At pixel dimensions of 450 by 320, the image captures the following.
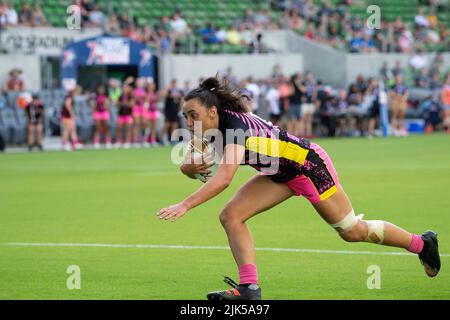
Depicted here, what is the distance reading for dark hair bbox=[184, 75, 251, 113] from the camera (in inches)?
332

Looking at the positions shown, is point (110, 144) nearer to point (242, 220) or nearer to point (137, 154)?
point (137, 154)

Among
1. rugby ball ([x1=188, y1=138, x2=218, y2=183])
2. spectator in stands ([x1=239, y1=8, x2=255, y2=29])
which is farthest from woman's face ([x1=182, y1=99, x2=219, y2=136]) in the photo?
spectator in stands ([x1=239, y1=8, x2=255, y2=29])

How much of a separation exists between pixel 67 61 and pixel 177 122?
13.8ft

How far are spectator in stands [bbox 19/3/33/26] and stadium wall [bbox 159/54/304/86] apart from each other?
17.4 feet

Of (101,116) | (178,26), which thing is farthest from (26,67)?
(178,26)

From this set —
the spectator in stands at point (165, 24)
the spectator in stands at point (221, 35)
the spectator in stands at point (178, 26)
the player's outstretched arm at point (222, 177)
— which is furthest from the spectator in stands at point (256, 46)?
A: the player's outstretched arm at point (222, 177)

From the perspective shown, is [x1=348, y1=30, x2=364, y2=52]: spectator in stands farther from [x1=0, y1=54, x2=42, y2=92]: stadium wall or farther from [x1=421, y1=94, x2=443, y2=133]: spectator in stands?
[x1=0, y1=54, x2=42, y2=92]: stadium wall

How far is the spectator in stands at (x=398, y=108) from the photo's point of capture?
40.1 m

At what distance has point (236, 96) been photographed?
857 cm

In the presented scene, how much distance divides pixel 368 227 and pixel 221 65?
3194 cm

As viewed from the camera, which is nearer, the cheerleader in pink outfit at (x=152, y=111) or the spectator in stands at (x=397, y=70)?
the cheerleader in pink outfit at (x=152, y=111)

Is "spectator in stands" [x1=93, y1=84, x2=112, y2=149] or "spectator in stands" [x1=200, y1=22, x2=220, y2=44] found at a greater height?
"spectator in stands" [x1=200, y1=22, x2=220, y2=44]

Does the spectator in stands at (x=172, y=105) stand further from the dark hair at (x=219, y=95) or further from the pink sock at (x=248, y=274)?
the pink sock at (x=248, y=274)

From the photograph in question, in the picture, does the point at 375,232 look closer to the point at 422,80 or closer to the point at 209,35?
the point at 209,35
